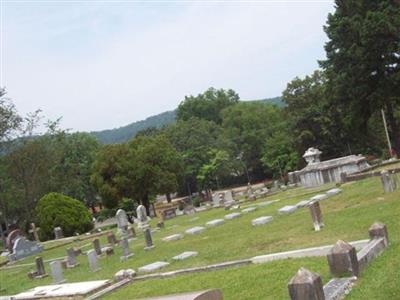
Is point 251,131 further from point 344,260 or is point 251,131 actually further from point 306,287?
point 306,287

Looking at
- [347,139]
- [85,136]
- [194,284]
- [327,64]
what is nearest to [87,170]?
[85,136]

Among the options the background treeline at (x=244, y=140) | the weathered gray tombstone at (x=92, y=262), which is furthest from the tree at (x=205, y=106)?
the weathered gray tombstone at (x=92, y=262)

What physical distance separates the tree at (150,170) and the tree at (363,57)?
1553 centimetres

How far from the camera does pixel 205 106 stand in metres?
96.7

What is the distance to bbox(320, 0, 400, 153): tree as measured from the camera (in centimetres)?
3275

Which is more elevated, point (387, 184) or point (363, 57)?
point (363, 57)

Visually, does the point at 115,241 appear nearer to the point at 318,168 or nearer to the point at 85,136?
the point at 318,168

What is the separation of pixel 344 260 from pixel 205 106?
290 ft

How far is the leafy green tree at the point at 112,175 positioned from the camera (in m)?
44.1

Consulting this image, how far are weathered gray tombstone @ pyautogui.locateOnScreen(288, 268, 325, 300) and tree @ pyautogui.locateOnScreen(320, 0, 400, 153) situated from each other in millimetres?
Result: 27629

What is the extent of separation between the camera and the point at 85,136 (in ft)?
234

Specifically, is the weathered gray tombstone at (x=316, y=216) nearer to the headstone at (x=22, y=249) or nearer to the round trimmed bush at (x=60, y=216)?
the headstone at (x=22, y=249)

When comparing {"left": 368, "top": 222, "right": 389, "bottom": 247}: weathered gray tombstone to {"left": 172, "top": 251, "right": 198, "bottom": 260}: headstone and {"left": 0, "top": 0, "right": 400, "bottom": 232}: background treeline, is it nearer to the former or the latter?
{"left": 172, "top": 251, "right": 198, "bottom": 260}: headstone

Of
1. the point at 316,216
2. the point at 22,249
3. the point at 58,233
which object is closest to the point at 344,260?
the point at 316,216
